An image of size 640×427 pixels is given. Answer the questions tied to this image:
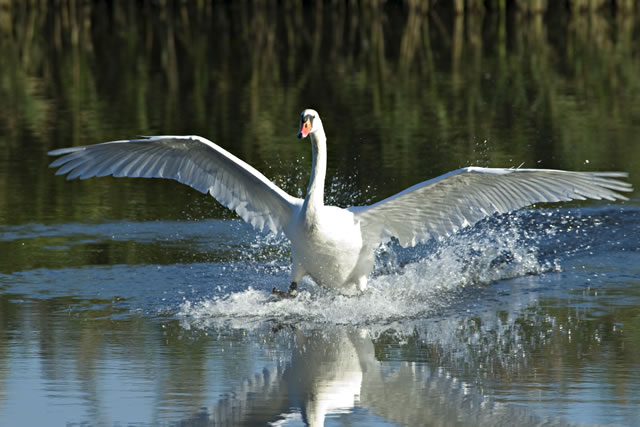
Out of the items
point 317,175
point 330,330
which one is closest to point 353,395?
point 330,330

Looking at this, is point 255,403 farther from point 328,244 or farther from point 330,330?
point 328,244

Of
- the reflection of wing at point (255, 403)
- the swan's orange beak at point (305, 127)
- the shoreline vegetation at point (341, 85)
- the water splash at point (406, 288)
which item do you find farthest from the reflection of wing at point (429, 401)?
the shoreline vegetation at point (341, 85)

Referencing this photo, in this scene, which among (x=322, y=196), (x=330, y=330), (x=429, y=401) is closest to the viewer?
(x=429, y=401)

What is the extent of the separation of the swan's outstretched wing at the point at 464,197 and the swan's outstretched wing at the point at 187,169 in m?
0.84

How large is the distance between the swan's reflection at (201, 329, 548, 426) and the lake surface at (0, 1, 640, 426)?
0.8 inches

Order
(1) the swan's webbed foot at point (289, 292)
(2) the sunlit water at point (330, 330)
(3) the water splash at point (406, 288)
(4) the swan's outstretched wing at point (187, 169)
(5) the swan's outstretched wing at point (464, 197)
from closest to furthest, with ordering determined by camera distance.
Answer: (2) the sunlit water at point (330, 330) < (3) the water splash at point (406, 288) < (5) the swan's outstretched wing at point (464, 197) < (1) the swan's webbed foot at point (289, 292) < (4) the swan's outstretched wing at point (187, 169)

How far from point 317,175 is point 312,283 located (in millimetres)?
1357

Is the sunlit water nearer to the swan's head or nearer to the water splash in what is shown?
the water splash

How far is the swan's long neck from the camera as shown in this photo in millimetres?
9086

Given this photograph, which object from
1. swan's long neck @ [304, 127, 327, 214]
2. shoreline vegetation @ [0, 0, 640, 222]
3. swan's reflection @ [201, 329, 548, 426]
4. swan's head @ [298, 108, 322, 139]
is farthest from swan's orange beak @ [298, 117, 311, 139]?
shoreline vegetation @ [0, 0, 640, 222]

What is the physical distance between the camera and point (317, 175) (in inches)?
364

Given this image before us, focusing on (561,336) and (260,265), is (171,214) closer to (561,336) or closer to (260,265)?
(260,265)

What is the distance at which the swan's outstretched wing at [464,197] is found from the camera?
360 inches

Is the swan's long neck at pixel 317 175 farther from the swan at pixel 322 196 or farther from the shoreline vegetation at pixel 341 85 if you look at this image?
the shoreline vegetation at pixel 341 85
